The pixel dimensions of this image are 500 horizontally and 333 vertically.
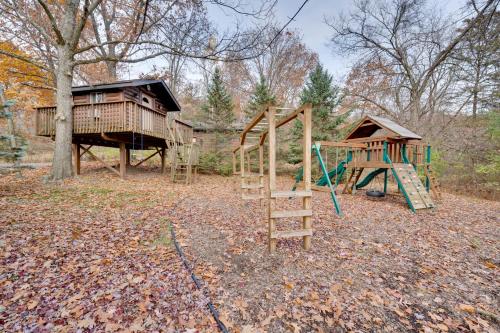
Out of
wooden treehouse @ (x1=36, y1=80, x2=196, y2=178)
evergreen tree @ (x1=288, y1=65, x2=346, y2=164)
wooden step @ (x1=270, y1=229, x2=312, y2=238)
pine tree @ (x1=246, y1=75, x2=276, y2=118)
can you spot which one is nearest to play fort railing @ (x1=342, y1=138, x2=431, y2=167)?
wooden step @ (x1=270, y1=229, x2=312, y2=238)

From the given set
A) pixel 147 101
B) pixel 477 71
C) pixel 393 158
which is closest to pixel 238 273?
pixel 393 158

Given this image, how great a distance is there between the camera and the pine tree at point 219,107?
15.3 meters

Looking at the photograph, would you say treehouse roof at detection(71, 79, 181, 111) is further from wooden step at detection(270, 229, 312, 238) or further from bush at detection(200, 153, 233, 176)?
wooden step at detection(270, 229, 312, 238)

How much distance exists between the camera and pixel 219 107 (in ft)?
50.6

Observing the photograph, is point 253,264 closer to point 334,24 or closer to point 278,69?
point 334,24

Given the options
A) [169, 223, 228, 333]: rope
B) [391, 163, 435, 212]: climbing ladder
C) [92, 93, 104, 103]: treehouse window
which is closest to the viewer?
[169, 223, 228, 333]: rope

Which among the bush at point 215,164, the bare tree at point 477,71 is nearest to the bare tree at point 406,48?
the bare tree at point 477,71

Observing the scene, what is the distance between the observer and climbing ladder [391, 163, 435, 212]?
655 cm

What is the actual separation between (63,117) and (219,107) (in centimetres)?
911

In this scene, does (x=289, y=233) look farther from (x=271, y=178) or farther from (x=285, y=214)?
(x=271, y=178)

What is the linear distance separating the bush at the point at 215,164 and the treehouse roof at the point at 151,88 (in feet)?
15.7

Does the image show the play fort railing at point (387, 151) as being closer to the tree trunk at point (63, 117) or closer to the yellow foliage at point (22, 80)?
the tree trunk at point (63, 117)

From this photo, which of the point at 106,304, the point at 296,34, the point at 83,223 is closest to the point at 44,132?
the point at 83,223

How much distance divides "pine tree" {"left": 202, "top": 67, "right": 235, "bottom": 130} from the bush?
2239mm
